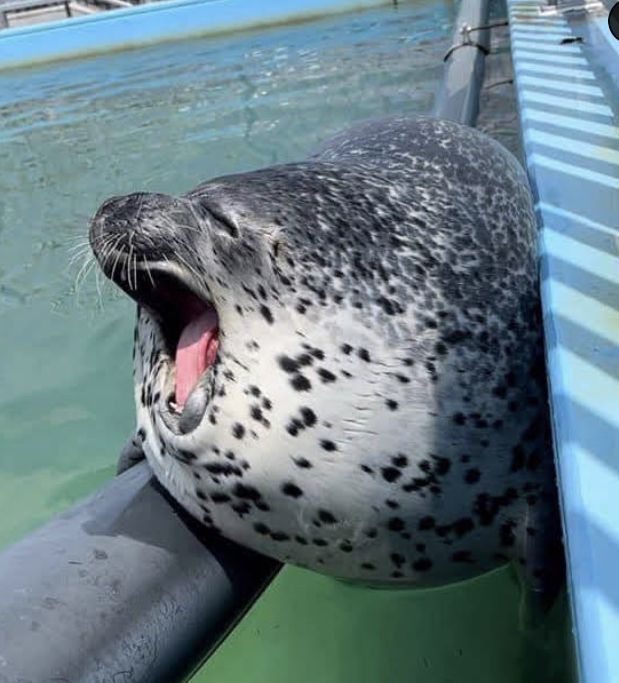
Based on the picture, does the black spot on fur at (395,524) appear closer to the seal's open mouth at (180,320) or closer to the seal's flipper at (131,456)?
the seal's open mouth at (180,320)

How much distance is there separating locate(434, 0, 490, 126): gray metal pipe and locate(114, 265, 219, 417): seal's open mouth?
158 cm

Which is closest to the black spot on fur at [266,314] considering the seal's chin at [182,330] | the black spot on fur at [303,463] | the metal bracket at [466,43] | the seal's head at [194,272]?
the seal's head at [194,272]

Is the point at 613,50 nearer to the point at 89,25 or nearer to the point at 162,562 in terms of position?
the point at 162,562

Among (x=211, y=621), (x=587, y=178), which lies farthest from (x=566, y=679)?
(x=587, y=178)

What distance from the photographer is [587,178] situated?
2.28 metres

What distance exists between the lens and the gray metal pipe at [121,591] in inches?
61.2

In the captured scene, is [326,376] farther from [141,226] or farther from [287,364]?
[141,226]

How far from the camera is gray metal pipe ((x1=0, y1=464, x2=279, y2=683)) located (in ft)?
5.10

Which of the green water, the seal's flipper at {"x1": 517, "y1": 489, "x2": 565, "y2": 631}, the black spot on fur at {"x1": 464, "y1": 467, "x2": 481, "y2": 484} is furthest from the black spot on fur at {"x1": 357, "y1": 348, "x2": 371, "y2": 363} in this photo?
the green water

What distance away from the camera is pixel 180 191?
5797 millimetres

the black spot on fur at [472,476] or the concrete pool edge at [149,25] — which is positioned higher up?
the black spot on fur at [472,476]

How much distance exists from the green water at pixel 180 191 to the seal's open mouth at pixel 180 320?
75 centimetres

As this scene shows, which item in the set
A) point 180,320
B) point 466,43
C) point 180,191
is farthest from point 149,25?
point 180,320

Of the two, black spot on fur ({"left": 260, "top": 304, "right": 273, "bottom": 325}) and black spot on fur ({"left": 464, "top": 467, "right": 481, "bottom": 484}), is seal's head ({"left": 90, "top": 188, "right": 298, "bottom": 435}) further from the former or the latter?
black spot on fur ({"left": 464, "top": 467, "right": 481, "bottom": 484})
